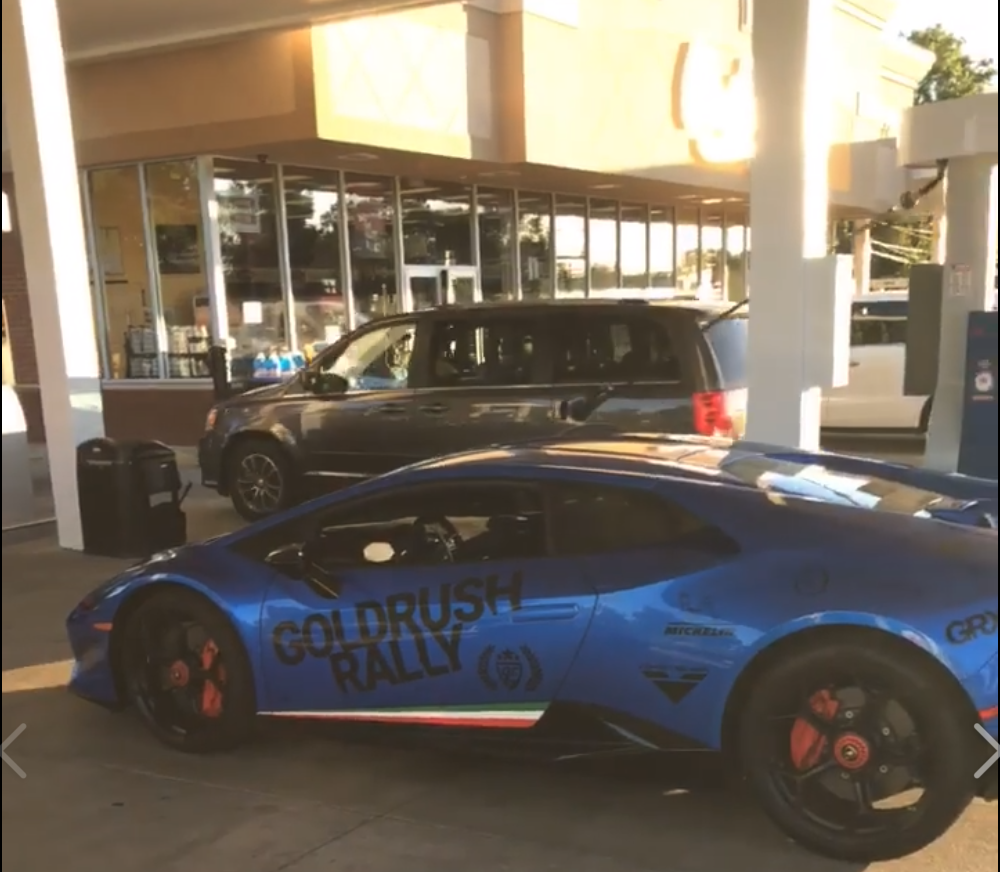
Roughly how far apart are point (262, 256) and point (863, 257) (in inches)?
321

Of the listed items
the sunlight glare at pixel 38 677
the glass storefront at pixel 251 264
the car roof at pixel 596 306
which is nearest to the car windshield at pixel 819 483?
the sunlight glare at pixel 38 677

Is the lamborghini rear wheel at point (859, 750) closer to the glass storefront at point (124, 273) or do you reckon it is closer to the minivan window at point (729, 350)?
the minivan window at point (729, 350)

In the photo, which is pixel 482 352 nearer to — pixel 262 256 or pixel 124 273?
pixel 262 256

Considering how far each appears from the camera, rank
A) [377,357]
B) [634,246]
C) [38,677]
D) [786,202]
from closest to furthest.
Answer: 1. [38,677]
2. [786,202]
3. [377,357]
4. [634,246]

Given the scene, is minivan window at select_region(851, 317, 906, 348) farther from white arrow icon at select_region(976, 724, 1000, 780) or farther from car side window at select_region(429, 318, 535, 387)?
white arrow icon at select_region(976, 724, 1000, 780)

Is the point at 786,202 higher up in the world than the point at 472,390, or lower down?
higher up

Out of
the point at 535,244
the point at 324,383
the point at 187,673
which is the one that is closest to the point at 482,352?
the point at 324,383

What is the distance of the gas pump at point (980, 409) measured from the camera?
3.83 metres

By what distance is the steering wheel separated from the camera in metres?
4.25

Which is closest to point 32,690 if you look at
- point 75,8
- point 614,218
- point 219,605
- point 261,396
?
point 219,605

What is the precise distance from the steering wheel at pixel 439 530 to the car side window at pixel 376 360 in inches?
186

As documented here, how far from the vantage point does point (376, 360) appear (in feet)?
30.3

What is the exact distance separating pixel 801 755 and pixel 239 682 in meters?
2.28

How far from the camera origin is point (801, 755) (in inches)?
138
